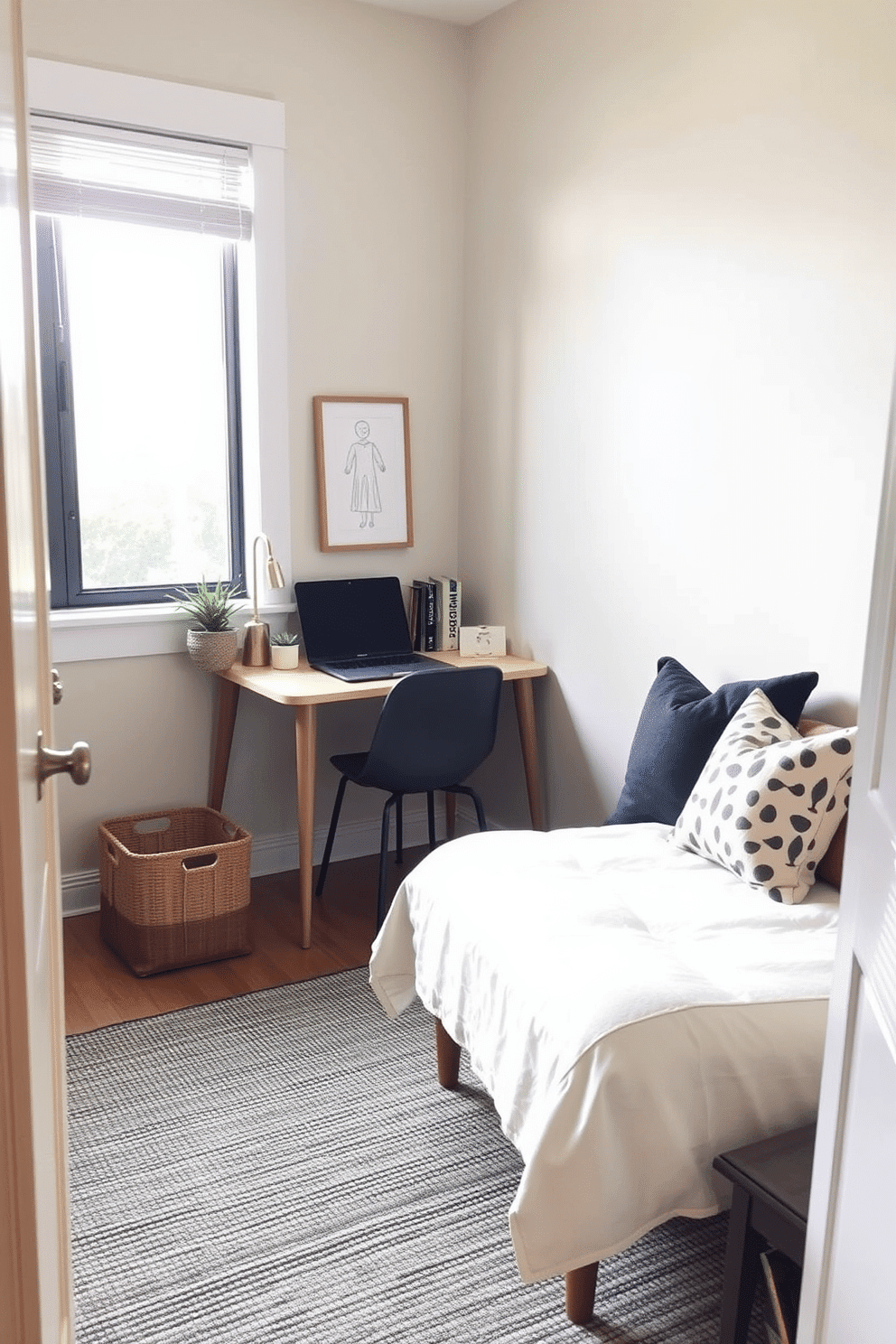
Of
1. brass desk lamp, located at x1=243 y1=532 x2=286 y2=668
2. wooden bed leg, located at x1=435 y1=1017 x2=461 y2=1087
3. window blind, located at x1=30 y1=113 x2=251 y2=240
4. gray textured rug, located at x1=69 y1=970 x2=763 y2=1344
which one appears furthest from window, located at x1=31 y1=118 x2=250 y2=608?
wooden bed leg, located at x1=435 y1=1017 x2=461 y2=1087

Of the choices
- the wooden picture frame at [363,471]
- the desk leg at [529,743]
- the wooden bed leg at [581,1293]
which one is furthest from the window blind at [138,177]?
the wooden bed leg at [581,1293]

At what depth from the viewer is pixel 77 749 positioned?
1.14 m

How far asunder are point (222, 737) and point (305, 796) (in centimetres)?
45

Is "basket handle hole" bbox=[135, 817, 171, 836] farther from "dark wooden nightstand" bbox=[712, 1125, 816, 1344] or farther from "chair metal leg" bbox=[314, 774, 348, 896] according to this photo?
"dark wooden nightstand" bbox=[712, 1125, 816, 1344]

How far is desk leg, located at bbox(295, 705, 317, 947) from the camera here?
3076mm

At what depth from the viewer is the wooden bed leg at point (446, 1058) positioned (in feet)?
8.11

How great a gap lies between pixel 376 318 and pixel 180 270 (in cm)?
61

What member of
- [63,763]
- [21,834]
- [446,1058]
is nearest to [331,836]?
[446,1058]

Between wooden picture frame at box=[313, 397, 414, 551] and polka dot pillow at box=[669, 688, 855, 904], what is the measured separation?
1680 mm

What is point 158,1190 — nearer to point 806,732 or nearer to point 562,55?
point 806,732

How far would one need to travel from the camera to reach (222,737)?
3.43 m

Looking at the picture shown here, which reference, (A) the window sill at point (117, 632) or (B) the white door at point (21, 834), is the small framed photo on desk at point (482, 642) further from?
(B) the white door at point (21, 834)

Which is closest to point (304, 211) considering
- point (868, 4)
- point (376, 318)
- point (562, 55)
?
point (376, 318)

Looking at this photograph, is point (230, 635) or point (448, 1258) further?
point (230, 635)
